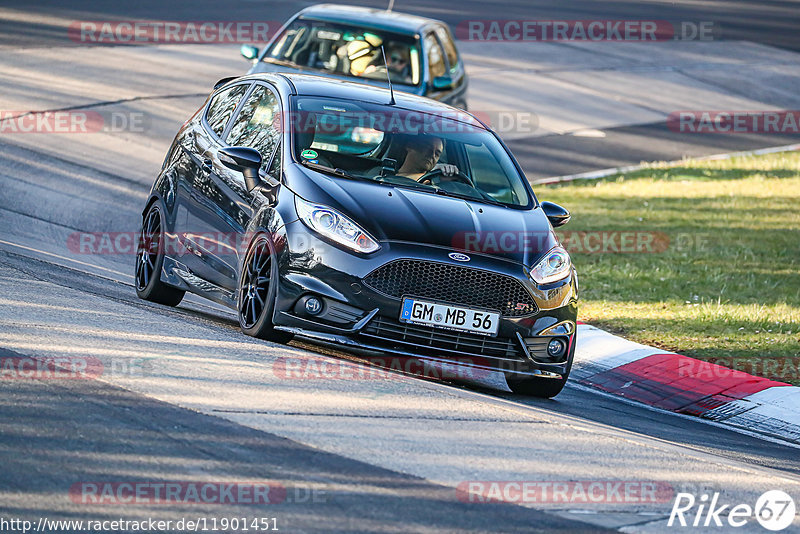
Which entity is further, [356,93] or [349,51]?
[349,51]

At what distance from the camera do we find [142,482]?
5.11 m

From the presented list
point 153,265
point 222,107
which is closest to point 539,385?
point 153,265

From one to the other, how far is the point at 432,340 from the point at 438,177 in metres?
1.51

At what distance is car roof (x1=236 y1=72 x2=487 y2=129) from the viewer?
9031 mm

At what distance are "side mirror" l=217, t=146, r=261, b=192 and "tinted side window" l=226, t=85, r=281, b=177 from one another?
8cm

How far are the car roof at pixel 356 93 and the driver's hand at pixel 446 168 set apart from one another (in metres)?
0.62

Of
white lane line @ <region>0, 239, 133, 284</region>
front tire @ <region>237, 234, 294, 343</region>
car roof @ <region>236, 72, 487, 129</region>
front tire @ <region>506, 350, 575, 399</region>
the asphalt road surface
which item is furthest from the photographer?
white lane line @ <region>0, 239, 133, 284</region>

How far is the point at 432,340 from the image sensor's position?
759 cm

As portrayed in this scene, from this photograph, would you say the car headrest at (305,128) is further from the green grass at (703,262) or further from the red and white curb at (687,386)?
the green grass at (703,262)

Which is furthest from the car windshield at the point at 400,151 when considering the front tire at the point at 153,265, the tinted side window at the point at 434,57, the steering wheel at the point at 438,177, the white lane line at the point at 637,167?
the white lane line at the point at 637,167

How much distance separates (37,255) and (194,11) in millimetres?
17075

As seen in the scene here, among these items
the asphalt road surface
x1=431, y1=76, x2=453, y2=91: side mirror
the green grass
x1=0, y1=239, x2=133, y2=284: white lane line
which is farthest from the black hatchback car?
x1=431, y1=76, x2=453, y2=91: side mirror

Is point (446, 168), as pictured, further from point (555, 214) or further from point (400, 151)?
point (555, 214)

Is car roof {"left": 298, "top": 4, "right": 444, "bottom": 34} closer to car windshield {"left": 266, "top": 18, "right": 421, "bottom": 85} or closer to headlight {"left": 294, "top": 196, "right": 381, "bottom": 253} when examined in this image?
car windshield {"left": 266, "top": 18, "right": 421, "bottom": 85}
